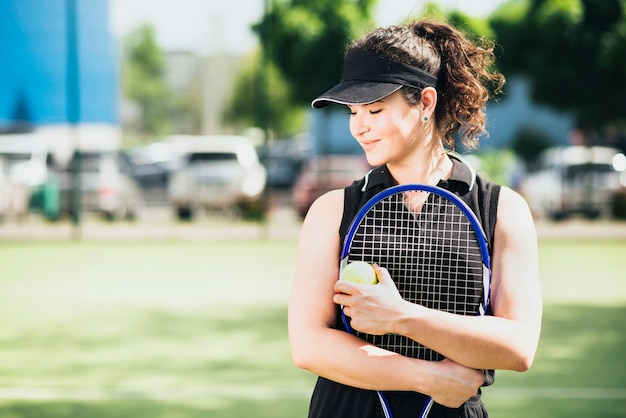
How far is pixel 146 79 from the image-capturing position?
5194cm

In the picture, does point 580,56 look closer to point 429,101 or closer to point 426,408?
point 429,101

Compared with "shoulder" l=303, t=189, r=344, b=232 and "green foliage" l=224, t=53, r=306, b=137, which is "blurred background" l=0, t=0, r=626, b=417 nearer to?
"shoulder" l=303, t=189, r=344, b=232

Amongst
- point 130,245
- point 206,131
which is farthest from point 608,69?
point 206,131

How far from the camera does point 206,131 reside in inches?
1972

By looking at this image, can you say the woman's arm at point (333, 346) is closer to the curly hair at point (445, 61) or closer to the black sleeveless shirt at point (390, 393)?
the black sleeveless shirt at point (390, 393)

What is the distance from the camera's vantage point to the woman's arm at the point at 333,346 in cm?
171

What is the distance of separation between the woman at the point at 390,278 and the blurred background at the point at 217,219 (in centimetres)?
32

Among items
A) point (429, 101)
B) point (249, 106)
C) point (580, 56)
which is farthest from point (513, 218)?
point (249, 106)

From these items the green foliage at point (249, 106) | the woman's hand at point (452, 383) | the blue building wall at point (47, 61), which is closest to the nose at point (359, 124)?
the woman's hand at point (452, 383)

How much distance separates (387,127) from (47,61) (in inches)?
713

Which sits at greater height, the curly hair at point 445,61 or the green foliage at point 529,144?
Result: the curly hair at point 445,61

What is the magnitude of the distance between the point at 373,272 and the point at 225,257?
454 inches

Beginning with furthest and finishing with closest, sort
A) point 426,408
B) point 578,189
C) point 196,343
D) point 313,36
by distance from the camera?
point 313,36 < point 578,189 < point 196,343 < point 426,408

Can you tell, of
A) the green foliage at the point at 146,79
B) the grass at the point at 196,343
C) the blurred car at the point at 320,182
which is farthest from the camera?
the green foliage at the point at 146,79
